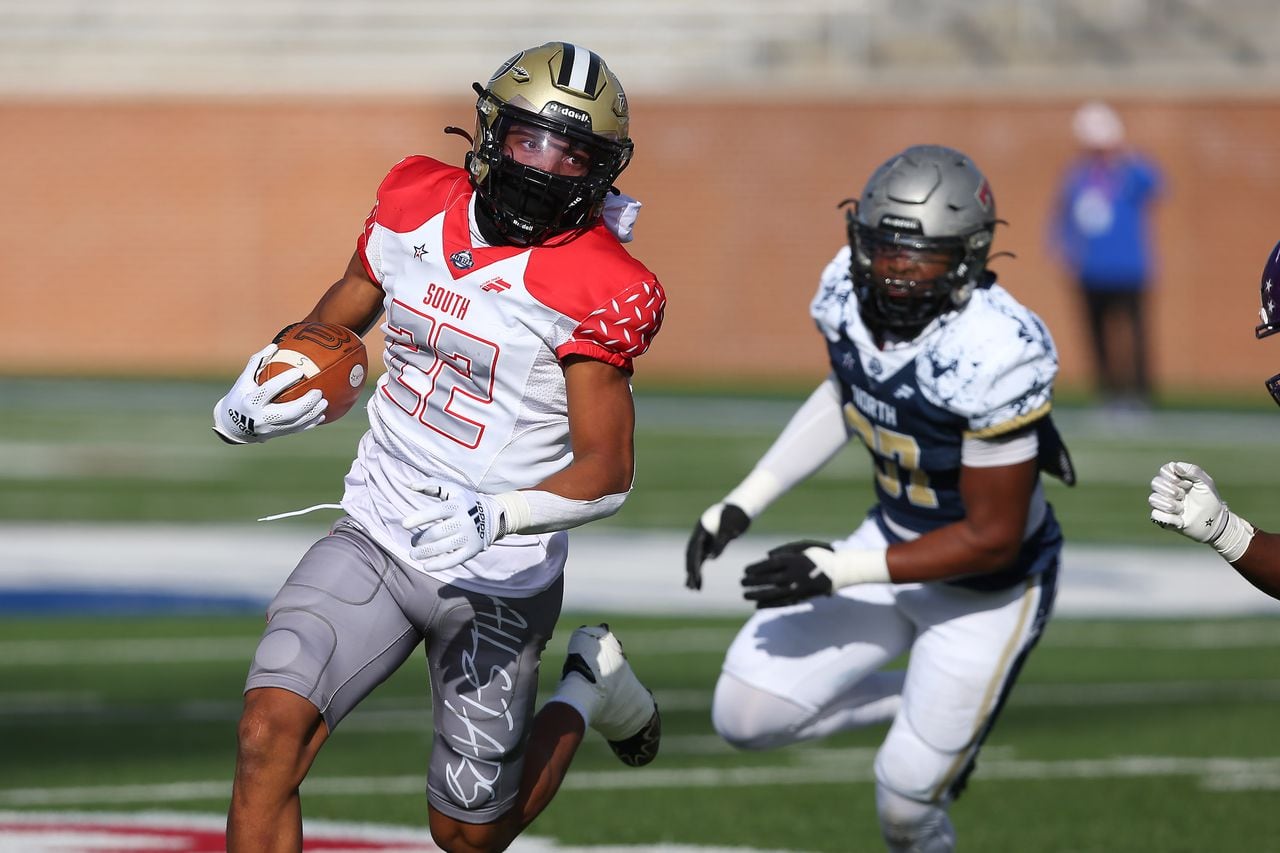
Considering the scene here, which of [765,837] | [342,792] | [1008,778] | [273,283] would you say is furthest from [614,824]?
[273,283]

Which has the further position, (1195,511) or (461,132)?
(461,132)

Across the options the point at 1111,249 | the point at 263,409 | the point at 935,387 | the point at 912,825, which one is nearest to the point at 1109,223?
the point at 1111,249

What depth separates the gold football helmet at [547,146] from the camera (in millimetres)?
4266

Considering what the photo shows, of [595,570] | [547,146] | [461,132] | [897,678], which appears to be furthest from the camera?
[595,570]

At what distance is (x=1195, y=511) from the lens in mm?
4168

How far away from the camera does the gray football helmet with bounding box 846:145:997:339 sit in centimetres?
476

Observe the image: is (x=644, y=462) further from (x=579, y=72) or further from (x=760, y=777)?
(x=579, y=72)

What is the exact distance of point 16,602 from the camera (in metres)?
8.76

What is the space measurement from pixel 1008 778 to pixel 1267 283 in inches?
91.2

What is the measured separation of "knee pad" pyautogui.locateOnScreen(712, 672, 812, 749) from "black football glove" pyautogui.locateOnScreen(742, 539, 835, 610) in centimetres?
36

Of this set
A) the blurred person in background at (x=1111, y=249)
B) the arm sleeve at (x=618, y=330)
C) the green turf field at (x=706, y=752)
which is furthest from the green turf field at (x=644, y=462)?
the arm sleeve at (x=618, y=330)

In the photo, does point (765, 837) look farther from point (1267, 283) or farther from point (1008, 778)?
point (1267, 283)

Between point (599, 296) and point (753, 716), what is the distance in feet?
4.42

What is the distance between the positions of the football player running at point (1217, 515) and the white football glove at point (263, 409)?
1696 mm
